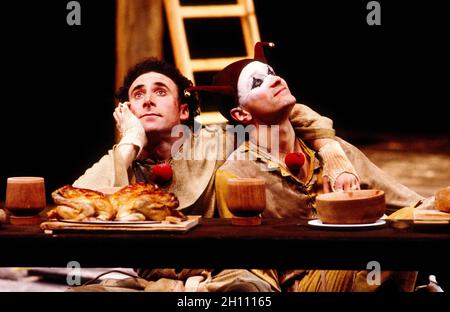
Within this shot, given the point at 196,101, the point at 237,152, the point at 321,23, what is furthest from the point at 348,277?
the point at 321,23

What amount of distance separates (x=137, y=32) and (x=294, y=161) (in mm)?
2449

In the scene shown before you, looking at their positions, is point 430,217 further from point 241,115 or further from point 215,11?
point 215,11

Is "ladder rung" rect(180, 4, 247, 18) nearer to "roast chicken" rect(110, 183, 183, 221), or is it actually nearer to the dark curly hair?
the dark curly hair

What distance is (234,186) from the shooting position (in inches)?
120

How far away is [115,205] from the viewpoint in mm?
3092

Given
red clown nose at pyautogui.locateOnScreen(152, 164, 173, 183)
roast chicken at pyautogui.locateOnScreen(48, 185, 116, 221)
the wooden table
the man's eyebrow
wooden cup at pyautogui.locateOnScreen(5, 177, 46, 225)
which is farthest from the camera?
the man's eyebrow

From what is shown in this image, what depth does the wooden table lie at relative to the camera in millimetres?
2756

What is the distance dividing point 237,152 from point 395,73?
509 cm

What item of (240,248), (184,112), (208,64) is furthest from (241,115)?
(208,64)

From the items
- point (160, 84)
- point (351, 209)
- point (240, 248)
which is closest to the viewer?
point (240, 248)

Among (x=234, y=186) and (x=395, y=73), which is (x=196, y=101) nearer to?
(x=234, y=186)

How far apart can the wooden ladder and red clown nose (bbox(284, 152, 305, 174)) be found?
1998mm

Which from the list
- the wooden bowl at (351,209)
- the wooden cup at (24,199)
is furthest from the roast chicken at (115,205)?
the wooden bowl at (351,209)

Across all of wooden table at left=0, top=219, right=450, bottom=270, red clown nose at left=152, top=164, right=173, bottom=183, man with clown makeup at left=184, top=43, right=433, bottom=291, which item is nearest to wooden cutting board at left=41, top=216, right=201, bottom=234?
wooden table at left=0, top=219, right=450, bottom=270
